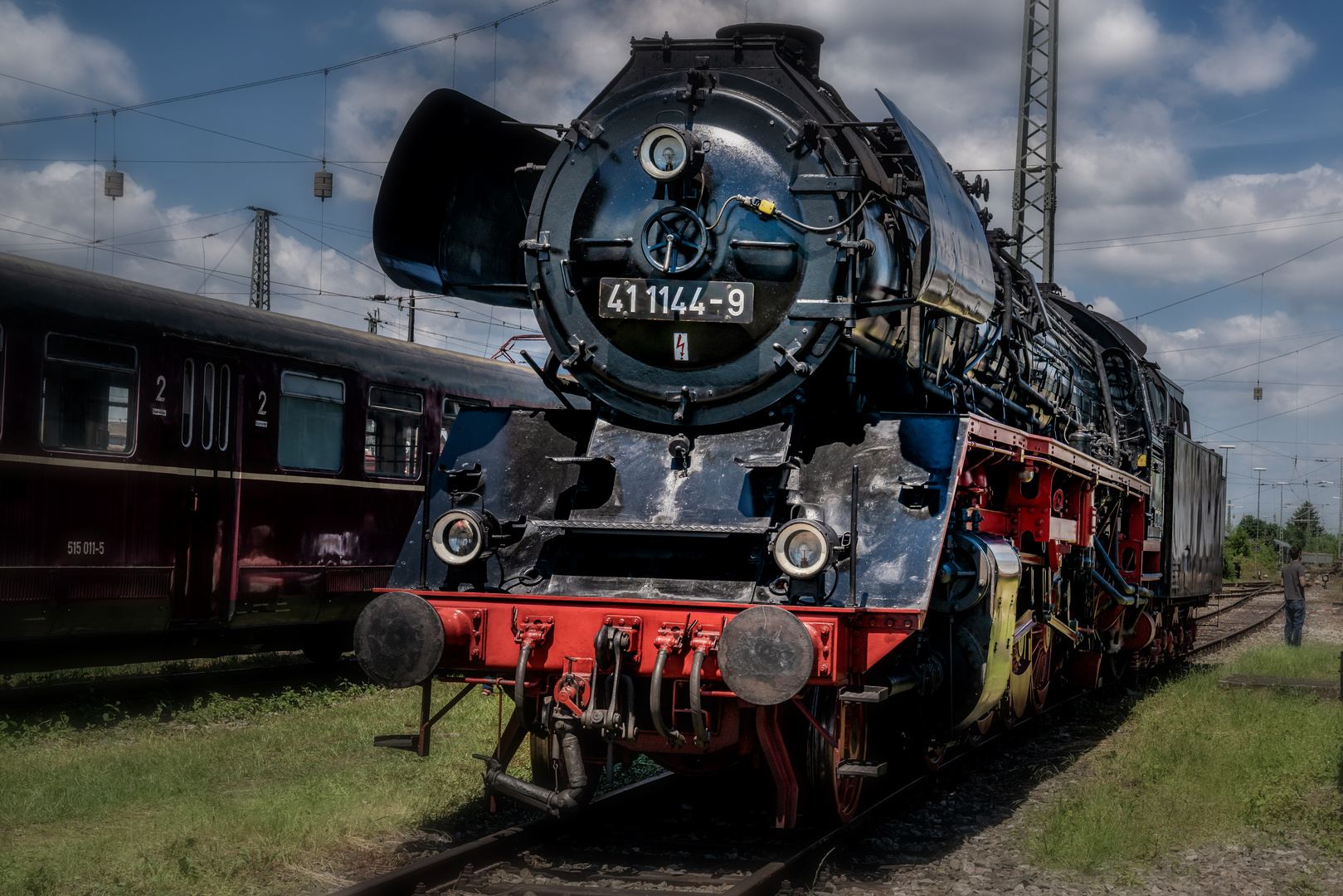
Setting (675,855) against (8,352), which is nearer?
(675,855)

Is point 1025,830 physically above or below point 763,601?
below

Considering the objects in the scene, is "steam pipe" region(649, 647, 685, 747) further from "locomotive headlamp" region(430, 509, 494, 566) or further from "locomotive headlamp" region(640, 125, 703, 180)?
"locomotive headlamp" region(640, 125, 703, 180)

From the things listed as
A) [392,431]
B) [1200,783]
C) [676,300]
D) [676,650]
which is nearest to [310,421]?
[392,431]

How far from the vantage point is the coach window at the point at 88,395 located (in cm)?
866

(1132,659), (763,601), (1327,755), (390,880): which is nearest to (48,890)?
(390,880)

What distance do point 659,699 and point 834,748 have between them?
1025mm

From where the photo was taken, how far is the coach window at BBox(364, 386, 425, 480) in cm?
1137

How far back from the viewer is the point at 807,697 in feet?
18.1

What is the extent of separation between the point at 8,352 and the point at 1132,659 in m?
10.1

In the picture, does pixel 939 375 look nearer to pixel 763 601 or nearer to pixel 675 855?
pixel 763 601

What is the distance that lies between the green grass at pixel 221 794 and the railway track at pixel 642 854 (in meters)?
0.54

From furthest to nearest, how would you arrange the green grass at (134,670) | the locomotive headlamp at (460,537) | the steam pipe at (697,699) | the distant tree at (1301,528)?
the distant tree at (1301,528), the green grass at (134,670), the locomotive headlamp at (460,537), the steam pipe at (697,699)

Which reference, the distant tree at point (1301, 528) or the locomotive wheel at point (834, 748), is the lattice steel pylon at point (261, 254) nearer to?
the locomotive wheel at point (834, 748)

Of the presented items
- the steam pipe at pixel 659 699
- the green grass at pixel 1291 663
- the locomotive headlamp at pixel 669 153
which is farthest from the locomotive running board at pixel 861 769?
the green grass at pixel 1291 663
